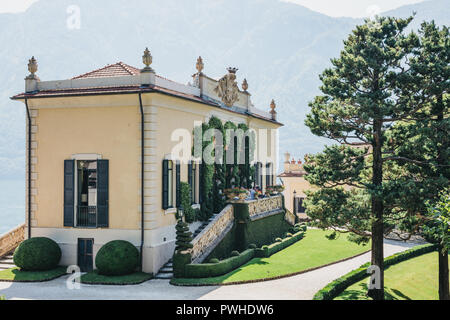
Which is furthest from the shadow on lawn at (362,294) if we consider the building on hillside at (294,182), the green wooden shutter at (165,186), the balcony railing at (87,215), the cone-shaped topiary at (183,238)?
the building on hillside at (294,182)

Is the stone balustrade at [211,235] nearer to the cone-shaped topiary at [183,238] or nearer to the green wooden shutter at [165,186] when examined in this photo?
the cone-shaped topiary at [183,238]

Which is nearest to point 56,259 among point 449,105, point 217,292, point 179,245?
point 179,245

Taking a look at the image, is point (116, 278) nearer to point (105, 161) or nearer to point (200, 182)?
point (105, 161)

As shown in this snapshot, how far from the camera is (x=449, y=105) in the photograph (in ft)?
76.7

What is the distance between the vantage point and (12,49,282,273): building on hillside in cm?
2309

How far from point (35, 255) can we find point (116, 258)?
3905 millimetres

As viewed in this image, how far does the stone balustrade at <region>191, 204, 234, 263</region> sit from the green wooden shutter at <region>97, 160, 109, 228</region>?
4.19 m

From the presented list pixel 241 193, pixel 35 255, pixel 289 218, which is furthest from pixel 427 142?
pixel 289 218

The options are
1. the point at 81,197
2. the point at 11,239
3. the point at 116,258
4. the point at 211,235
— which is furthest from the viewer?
the point at 11,239

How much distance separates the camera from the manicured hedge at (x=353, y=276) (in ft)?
67.2

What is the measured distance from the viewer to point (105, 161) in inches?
925

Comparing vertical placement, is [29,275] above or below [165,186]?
below

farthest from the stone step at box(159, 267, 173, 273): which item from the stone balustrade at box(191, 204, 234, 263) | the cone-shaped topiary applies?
the cone-shaped topiary

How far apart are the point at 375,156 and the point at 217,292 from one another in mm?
9105
